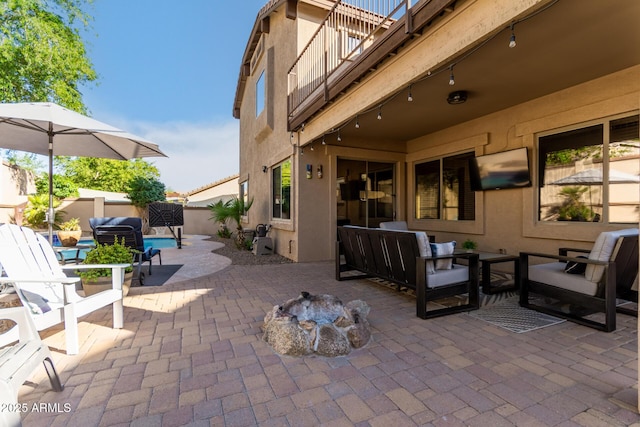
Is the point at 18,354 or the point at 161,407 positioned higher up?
the point at 18,354

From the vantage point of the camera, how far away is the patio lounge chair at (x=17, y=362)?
1.36 metres

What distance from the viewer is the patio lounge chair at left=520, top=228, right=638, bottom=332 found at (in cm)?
306

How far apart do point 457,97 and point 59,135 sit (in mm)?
6389

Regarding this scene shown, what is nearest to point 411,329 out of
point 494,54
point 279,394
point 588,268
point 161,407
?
point 279,394

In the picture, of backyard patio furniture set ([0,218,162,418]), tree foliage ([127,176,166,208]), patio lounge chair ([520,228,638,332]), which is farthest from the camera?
tree foliage ([127,176,166,208])

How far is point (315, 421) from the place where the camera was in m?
1.81

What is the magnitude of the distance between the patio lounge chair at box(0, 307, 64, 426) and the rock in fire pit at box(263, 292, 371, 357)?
5.21 ft

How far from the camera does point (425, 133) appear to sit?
737 centimetres

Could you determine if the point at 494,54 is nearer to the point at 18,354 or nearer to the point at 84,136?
the point at 18,354

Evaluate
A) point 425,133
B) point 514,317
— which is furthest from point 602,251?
point 425,133

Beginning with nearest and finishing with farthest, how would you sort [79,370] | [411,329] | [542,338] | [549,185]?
1. [79,370]
2. [542,338]
3. [411,329]
4. [549,185]

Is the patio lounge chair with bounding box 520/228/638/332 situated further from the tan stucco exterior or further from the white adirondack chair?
the white adirondack chair

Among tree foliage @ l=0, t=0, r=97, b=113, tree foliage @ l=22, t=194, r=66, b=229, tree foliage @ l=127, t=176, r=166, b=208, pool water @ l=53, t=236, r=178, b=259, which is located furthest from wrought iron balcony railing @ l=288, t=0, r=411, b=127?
tree foliage @ l=22, t=194, r=66, b=229

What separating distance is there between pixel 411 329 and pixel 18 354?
3.07 metres
